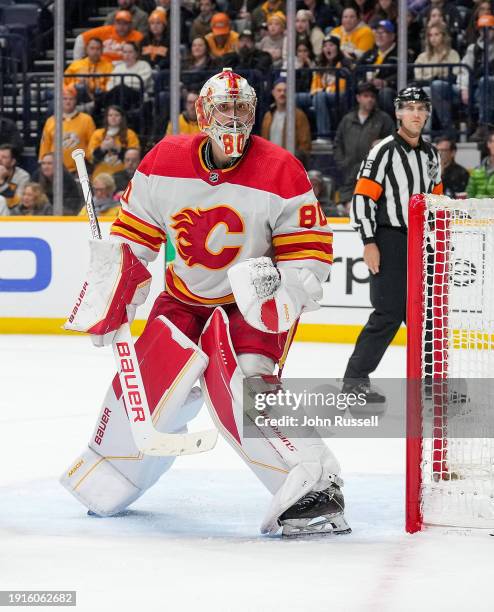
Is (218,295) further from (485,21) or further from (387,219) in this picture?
(485,21)

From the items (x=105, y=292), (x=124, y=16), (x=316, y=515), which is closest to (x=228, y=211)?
(x=105, y=292)

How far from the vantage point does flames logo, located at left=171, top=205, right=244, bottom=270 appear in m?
3.07

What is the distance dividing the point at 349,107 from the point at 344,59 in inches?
14.0

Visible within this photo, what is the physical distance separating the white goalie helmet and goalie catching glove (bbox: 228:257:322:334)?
0.97ft

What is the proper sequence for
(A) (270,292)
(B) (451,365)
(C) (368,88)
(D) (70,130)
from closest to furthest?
1. (A) (270,292)
2. (B) (451,365)
3. (C) (368,88)
4. (D) (70,130)

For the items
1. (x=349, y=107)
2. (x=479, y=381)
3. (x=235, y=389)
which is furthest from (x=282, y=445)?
(x=349, y=107)

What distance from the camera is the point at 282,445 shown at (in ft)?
9.68

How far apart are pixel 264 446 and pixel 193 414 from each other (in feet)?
1.09

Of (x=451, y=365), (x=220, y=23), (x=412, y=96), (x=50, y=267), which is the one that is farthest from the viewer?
(x=220, y=23)

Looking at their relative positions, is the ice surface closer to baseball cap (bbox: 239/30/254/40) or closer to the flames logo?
the flames logo

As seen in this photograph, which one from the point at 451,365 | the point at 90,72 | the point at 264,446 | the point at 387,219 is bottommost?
the point at 264,446

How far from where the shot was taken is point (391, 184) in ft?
15.6

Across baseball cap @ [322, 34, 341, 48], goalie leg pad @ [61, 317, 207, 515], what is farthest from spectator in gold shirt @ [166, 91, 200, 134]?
goalie leg pad @ [61, 317, 207, 515]

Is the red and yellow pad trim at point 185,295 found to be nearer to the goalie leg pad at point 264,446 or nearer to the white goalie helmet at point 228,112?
the goalie leg pad at point 264,446
